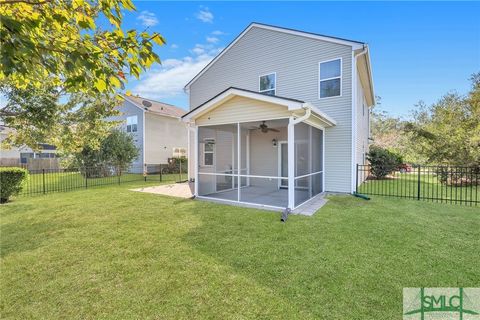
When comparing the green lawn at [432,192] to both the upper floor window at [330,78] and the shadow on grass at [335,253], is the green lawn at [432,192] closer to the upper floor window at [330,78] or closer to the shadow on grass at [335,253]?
the shadow on grass at [335,253]

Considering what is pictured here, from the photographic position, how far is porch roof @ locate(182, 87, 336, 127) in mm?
6289

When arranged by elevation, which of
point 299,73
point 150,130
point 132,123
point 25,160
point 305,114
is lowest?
point 25,160

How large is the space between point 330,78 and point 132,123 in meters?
17.9

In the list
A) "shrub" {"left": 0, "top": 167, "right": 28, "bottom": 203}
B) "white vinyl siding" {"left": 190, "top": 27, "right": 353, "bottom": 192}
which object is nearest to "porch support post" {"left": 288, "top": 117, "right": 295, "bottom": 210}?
"white vinyl siding" {"left": 190, "top": 27, "right": 353, "bottom": 192}

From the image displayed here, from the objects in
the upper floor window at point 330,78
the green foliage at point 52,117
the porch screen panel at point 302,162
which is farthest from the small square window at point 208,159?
the upper floor window at point 330,78

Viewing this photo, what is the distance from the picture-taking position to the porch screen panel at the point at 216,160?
8.95 meters

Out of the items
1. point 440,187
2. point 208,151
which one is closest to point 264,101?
point 208,151

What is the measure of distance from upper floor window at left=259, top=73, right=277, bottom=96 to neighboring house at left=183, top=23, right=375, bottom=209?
0.15 ft

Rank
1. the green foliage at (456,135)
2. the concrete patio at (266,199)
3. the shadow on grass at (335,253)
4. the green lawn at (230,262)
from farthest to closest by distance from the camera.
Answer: the green foliage at (456,135), the concrete patio at (266,199), the shadow on grass at (335,253), the green lawn at (230,262)

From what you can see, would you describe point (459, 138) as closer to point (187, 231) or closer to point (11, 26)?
point (187, 231)

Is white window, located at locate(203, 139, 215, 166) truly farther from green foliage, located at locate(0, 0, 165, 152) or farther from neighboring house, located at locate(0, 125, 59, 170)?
neighboring house, located at locate(0, 125, 59, 170)

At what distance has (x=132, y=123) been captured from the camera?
21.3 metres

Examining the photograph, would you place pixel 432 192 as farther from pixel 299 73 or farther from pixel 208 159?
pixel 208 159

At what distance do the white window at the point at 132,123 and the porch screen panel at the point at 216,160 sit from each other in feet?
47.3
